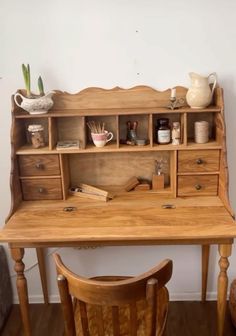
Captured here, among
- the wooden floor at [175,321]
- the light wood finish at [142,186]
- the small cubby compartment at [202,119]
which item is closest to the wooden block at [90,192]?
the light wood finish at [142,186]

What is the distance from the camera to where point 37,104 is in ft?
5.24

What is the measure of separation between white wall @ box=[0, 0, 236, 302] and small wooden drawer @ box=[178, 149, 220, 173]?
22cm

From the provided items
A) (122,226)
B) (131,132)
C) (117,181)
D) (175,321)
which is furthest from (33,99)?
(175,321)

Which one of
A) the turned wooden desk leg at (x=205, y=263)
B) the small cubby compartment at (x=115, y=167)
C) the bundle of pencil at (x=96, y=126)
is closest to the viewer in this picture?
the bundle of pencil at (x=96, y=126)

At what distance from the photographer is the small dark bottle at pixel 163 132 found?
5.46 feet

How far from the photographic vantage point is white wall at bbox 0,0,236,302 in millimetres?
1633

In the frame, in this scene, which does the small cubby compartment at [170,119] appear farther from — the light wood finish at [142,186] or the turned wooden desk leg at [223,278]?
the turned wooden desk leg at [223,278]

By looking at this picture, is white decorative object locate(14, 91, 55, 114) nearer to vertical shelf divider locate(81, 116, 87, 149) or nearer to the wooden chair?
vertical shelf divider locate(81, 116, 87, 149)

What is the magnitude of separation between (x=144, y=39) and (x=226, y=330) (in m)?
1.57

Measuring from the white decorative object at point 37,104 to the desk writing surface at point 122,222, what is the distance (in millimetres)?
457

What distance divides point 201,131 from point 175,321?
1072mm

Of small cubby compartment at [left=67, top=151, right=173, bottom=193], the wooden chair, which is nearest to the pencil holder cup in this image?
small cubby compartment at [left=67, top=151, right=173, bottom=193]

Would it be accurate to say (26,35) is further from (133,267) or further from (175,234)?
(133,267)

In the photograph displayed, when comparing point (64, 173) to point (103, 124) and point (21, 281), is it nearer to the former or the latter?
point (103, 124)
